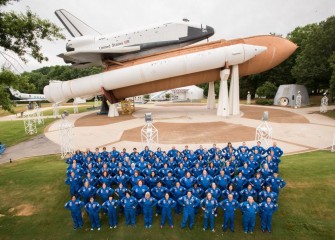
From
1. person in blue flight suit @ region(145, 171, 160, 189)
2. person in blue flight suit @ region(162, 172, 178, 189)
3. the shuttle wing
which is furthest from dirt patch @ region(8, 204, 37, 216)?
the shuttle wing

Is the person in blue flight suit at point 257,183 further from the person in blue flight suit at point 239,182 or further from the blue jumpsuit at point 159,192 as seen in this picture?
the blue jumpsuit at point 159,192

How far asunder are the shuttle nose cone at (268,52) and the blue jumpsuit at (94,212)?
26.3 metres

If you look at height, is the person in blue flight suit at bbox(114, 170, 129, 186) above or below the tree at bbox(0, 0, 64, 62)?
below

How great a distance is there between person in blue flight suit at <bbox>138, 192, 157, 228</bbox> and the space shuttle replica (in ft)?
69.9

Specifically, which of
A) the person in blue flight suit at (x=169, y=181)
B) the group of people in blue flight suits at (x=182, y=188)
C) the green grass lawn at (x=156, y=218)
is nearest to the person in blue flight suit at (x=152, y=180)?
the group of people in blue flight suits at (x=182, y=188)

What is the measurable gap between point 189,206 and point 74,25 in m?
32.5

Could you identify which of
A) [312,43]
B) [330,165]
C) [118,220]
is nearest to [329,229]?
[330,165]

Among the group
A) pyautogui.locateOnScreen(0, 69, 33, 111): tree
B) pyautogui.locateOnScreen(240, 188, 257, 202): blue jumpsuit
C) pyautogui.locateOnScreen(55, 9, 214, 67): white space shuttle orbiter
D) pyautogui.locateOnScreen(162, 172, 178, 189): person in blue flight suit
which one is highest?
pyautogui.locateOnScreen(55, 9, 214, 67): white space shuttle orbiter

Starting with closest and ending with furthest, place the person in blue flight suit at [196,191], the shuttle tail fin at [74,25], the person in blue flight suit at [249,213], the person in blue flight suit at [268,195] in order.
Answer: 1. the person in blue flight suit at [249,213]
2. the person in blue flight suit at [268,195]
3. the person in blue flight suit at [196,191]
4. the shuttle tail fin at [74,25]

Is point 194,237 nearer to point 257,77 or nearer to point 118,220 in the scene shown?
point 118,220

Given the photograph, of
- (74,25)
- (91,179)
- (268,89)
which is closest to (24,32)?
(91,179)

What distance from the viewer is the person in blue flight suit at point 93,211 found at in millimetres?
9578

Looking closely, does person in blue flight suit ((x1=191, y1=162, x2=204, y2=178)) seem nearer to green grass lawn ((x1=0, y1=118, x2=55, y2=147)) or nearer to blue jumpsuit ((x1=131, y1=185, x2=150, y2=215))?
blue jumpsuit ((x1=131, y1=185, x2=150, y2=215))

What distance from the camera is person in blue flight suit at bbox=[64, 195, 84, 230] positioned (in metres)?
9.62
